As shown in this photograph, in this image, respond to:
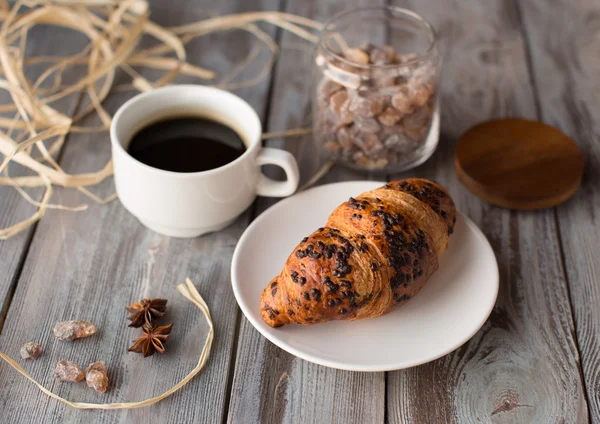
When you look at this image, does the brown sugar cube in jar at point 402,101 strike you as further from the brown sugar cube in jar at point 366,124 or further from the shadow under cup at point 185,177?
the shadow under cup at point 185,177

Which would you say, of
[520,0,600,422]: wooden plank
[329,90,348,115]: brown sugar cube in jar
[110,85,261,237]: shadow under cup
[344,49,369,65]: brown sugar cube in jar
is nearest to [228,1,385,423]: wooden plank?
[110,85,261,237]: shadow under cup

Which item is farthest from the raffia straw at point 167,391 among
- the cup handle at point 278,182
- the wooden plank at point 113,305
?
the cup handle at point 278,182

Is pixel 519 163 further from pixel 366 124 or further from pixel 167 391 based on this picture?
pixel 167 391

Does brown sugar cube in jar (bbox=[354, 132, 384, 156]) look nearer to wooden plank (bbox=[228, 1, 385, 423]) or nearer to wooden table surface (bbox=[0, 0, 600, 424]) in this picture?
wooden table surface (bbox=[0, 0, 600, 424])

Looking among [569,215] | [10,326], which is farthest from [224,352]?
[569,215]

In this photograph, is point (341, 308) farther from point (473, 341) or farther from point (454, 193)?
point (454, 193)

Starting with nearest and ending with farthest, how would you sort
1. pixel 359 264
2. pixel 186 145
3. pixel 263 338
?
pixel 359 264, pixel 263 338, pixel 186 145

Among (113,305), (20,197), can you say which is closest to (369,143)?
(113,305)
